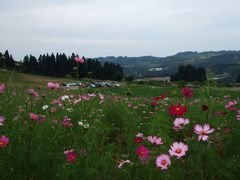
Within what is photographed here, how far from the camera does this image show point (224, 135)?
422 centimetres

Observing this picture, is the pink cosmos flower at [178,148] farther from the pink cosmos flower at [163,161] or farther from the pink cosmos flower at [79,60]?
the pink cosmos flower at [79,60]

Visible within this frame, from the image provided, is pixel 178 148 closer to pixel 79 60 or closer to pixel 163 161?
pixel 163 161

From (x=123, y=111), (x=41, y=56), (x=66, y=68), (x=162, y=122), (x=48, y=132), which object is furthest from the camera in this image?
(x=41, y=56)

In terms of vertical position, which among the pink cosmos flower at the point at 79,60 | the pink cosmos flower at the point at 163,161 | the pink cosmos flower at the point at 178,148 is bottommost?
the pink cosmos flower at the point at 163,161

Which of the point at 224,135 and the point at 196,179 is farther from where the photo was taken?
the point at 224,135

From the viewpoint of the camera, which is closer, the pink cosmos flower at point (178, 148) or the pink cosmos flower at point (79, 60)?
the pink cosmos flower at point (178, 148)

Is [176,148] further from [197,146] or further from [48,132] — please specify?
[48,132]

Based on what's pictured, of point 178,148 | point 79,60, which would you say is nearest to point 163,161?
point 178,148

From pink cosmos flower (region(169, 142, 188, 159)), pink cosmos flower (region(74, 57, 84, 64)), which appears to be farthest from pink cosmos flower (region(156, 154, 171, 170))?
pink cosmos flower (region(74, 57, 84, 64))

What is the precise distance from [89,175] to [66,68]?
7965 centimetres

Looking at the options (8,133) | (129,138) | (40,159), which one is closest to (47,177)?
(40,159)

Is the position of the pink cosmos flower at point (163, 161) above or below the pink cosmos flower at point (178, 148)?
below

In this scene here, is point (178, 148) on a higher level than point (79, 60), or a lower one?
lower

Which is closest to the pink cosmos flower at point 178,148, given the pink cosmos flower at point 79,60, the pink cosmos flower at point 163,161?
the pink cosmos flower at point 163,161
